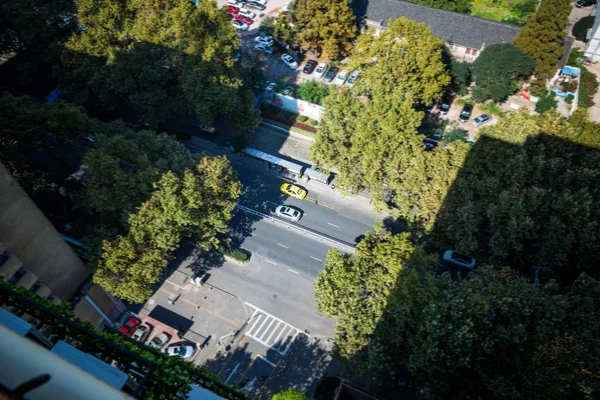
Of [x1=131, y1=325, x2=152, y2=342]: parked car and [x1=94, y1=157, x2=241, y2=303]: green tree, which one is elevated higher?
[x1=94, y1=157, x2=241, y2=303]: green tree

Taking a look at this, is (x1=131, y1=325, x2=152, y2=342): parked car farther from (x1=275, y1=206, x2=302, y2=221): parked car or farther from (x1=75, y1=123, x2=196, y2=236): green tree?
(x1=275, y1=206, x2=302, y2=221): parked car

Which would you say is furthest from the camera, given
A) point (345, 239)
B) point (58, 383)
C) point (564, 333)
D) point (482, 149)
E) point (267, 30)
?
point (267, 30)

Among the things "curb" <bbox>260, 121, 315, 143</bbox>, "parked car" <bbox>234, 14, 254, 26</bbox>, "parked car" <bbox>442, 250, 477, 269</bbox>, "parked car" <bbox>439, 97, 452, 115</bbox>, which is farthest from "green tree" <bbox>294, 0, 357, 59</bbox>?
"parked car" <bbox>442, 250, 477, 269</bbox>

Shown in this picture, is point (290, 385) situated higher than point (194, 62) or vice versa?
point (194, 62)

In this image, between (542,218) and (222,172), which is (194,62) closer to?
(222,172)

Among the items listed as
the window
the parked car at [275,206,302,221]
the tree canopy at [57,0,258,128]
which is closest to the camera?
the window

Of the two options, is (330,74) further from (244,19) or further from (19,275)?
(19,275)

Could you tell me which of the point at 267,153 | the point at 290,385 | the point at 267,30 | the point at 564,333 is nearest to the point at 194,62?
the point at 267,153
